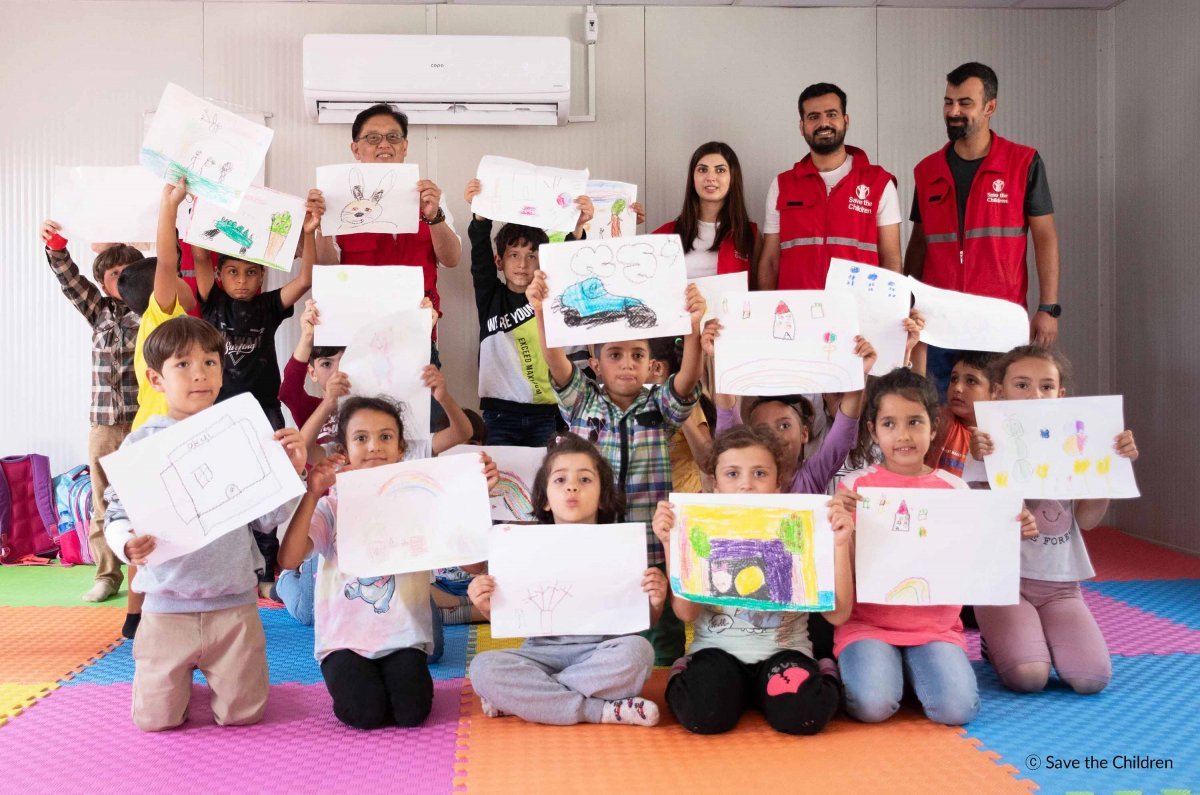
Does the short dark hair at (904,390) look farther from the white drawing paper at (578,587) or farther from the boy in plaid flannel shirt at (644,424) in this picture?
the white drawing paper at (578,587)

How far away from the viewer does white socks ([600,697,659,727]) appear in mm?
2801

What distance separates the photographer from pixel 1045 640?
3162 millimetres

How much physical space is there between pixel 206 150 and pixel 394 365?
3.62 feet

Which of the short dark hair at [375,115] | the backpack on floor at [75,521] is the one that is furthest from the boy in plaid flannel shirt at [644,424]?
the backpack on floor at [75,521]

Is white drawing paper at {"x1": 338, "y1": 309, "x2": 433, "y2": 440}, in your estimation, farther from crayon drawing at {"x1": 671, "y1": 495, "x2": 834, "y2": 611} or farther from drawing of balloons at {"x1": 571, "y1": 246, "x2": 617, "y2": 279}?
crayon drawing at {"x1": 671, "y1": 495, "x2": 834, "y2": 611}

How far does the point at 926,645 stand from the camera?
289 centimetres

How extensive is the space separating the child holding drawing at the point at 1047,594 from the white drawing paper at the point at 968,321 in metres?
0.16

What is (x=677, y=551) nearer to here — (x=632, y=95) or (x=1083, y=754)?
(x=1083, y=754)

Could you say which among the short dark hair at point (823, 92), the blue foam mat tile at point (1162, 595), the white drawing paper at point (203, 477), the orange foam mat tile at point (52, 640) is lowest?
the orange foam mat tile at point (52, 640)

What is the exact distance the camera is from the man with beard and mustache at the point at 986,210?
15.2 feet

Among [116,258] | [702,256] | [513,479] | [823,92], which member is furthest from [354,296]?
[823,92]

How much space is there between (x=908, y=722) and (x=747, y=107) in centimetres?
388

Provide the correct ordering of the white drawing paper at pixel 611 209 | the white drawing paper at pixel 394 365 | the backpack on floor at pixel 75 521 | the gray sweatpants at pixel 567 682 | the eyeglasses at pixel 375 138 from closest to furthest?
the gray sweatpants at pixel 567 682 → the white drawing paper at pixel 394 365 → the eyeglasses at pixel 375 138 → the white drawing paper at pixel 611 209 → the backpack on floor at pixel 75 521

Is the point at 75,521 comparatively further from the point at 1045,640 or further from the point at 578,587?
the point at 1045,640
